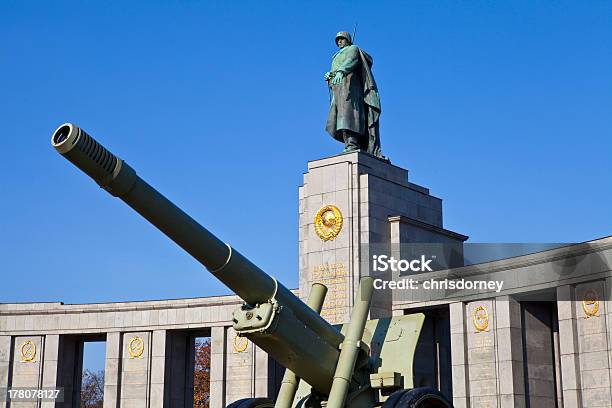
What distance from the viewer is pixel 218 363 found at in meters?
33.4

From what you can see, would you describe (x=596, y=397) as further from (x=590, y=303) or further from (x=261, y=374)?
(x=261, y=374)

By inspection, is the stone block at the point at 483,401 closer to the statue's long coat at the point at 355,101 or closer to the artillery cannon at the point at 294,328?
the statue's long coat at the point at 355,101

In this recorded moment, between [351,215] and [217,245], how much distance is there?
43.8 feet

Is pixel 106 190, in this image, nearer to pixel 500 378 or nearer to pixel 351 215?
pixel 351 215

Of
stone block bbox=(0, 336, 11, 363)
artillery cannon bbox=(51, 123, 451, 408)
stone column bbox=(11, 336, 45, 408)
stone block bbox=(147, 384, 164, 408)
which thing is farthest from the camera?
stone block bbox=(0, 336, 11, 363)

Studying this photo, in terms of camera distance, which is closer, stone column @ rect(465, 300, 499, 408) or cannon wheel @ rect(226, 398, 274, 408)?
cannon wheel @ rect(226, 398, 274, 408)

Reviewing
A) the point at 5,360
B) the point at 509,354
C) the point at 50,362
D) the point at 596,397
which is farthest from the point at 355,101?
the point at 5,360

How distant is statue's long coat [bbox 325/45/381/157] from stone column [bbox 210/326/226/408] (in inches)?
364

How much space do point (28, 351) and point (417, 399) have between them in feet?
80.5

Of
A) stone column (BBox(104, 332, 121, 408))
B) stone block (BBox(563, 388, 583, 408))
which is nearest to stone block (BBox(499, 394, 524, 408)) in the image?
stone block (BBox(563, 388, 583, 408))

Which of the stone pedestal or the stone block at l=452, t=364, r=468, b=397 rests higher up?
the stone pedestal

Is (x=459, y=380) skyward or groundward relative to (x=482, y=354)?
groundward

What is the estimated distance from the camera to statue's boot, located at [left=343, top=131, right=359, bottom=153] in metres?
27.5

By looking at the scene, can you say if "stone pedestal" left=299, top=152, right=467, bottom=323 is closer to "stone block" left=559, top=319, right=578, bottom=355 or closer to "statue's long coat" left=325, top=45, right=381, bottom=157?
"statue's long coat" left=325, top=45, right=381, bottom=157
